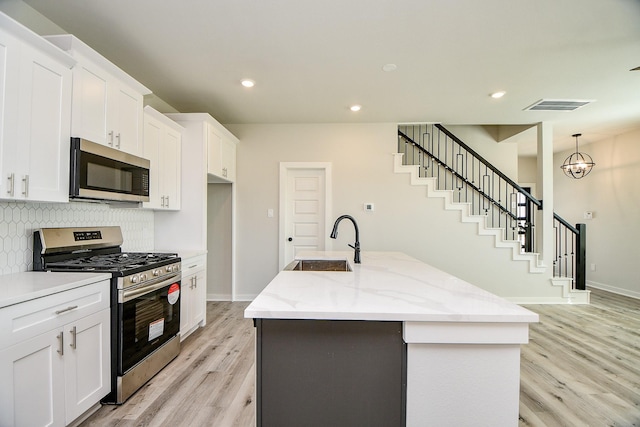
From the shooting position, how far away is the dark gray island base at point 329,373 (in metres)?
1.23

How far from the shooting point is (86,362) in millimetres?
1828

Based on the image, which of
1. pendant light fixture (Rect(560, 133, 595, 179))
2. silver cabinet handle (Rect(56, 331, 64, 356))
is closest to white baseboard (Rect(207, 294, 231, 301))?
silver cabinet handle (Rect(56, 331, 64, 356))

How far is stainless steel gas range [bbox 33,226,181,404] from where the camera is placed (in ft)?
6.65

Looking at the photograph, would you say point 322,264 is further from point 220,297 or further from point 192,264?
point 220,297

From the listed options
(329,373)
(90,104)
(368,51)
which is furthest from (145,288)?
(368,51)

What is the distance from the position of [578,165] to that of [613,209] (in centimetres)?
93

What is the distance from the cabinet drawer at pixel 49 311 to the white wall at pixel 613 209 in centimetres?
710

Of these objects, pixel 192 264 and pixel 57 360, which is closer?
pixel 57 360

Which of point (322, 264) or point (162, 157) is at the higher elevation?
point (162, 157)

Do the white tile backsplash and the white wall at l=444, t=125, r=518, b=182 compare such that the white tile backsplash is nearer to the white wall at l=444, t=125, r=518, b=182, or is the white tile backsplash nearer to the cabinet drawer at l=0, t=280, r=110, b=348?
the cabinet drawer at l=0, t=280, r=110, b=348

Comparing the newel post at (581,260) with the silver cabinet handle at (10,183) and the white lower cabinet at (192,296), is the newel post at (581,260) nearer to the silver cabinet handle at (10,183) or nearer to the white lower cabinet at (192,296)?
the white lower cabinet at (192,296)

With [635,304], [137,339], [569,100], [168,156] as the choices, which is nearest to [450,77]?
[569,100]

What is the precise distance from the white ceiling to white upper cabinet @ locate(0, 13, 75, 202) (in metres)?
0.61

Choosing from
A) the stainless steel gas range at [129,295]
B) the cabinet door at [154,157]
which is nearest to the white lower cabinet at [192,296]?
the stainless steel gas range at [129,295]
